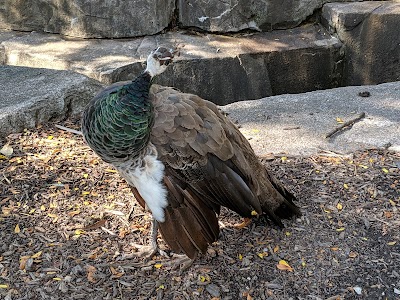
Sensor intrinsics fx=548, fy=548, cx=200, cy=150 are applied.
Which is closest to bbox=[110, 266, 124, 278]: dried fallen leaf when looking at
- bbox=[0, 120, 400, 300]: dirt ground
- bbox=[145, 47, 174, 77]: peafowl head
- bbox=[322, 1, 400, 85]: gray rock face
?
bbox=[0, 120, 400, 300]: dirt ground

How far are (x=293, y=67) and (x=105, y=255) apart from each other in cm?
350

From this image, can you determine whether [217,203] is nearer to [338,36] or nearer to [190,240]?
[190,240]

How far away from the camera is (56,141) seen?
358 centimetres

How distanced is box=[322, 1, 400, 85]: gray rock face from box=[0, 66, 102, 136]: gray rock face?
2.87m

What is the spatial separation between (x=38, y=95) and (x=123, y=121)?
1680 mm

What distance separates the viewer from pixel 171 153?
2.38 meters

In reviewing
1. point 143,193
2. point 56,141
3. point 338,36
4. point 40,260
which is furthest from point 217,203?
point 338,36

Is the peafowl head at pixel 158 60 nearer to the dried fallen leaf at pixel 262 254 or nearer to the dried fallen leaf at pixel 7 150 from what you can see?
the dried fallen leaf at pixel 262 254

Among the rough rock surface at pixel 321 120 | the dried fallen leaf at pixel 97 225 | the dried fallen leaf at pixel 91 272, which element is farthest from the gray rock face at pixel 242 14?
the dried fallen leaf at pixel 91 272

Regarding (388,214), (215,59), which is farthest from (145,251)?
(215,59)

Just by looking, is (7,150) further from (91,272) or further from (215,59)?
(215,59)

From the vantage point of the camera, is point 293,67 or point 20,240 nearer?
point 20,240

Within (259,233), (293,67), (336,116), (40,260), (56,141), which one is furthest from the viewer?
(293,67)

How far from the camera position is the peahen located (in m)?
2.33
